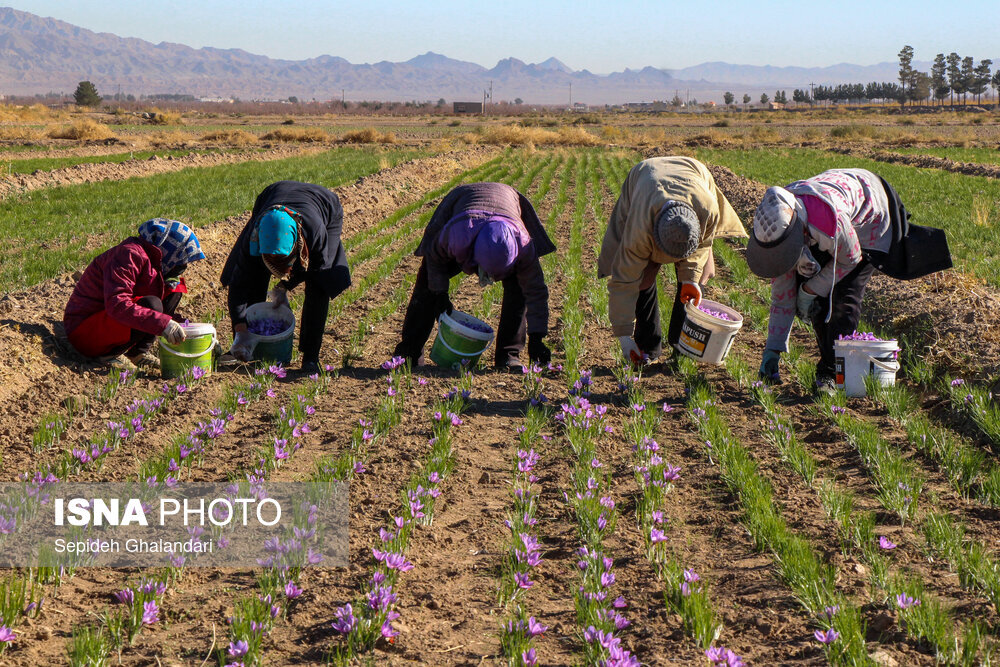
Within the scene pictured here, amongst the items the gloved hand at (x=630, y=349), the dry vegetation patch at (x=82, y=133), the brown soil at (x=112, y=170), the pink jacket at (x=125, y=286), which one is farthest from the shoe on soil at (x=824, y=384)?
the dry vegetation patch at (x=82, y=133)

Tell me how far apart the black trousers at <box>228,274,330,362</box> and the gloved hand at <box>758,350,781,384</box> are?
340 cm

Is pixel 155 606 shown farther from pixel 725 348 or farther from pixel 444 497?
pixel 725 348

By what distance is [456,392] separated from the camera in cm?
648

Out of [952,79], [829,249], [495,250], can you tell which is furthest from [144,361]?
[952,79]

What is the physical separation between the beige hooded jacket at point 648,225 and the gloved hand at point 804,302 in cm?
70

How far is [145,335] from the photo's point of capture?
695 centimetres

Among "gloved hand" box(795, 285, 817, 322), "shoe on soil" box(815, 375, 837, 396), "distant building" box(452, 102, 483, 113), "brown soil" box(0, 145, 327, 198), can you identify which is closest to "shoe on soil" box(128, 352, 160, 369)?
"gloved hand" box(795, 285, 817, 322)

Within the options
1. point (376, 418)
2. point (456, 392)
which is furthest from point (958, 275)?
point (376, 418)

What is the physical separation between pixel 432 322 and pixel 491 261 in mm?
1321

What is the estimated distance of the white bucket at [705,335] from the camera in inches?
261

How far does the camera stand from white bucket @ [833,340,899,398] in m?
6.37

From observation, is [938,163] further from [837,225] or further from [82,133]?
[82,133]

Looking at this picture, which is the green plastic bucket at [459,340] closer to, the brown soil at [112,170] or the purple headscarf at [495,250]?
the purple headscarf at [495,250]

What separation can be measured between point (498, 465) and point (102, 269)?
3313 mm
